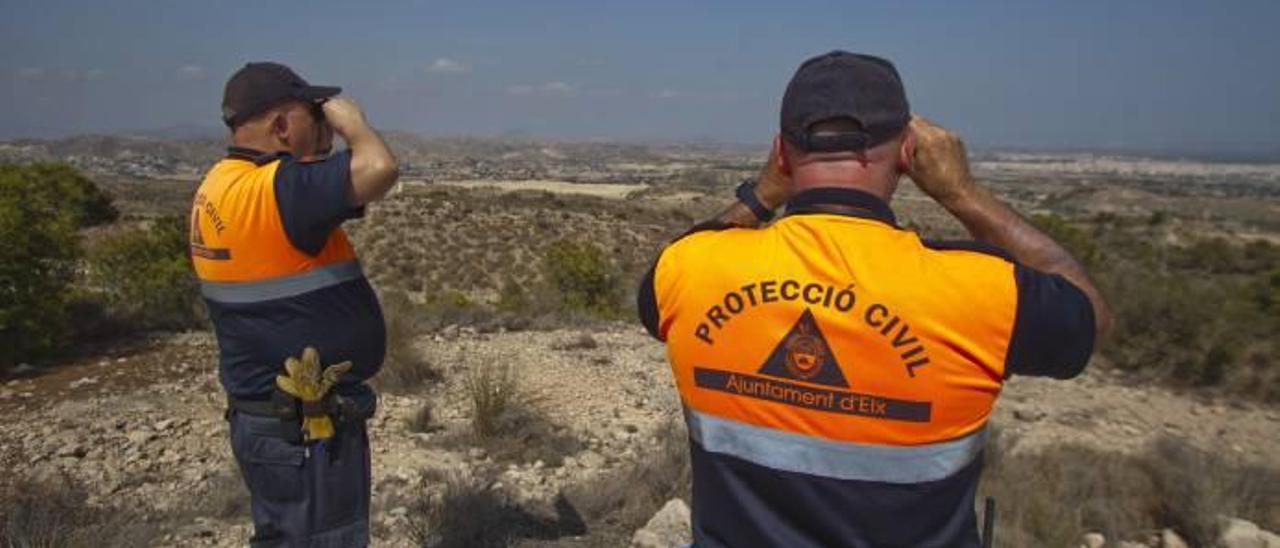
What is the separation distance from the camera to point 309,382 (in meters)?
2.79

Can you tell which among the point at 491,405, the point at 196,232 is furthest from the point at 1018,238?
the point at 491,405

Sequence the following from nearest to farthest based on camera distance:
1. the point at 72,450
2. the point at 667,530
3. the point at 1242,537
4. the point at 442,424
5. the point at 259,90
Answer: the point at 259,90 < the point at 667,530 < the point at 1242,537 < the point at 72,450 < the point at 442,424

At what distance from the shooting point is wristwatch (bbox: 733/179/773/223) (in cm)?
200

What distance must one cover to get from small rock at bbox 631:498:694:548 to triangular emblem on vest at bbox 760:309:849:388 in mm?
2976


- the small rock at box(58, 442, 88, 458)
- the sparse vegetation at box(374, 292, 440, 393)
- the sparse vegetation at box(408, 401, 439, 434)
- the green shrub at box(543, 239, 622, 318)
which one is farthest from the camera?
the green shrub at box(543, 239, 622, 318)

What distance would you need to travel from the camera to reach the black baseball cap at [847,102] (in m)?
1.58

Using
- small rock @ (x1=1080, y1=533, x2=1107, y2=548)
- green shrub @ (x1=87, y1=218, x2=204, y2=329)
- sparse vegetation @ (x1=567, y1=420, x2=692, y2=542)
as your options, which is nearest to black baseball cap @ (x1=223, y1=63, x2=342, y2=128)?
sparse vegetation @ (x1=567, y1=420, x2=692, y2=542)

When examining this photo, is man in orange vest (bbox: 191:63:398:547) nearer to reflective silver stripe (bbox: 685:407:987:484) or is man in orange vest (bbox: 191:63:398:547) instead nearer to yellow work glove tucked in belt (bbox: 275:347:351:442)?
yellow work glove tucked in belt (bbox: 275:347:351:442)

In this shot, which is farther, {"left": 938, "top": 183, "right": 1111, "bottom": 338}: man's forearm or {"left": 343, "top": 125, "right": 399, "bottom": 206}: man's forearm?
{"left": 343, "top": 125, "right": 399, "bottom": 206}: man's forearm

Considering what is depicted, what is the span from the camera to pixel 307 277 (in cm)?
279

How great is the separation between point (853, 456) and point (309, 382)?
1.93 metres

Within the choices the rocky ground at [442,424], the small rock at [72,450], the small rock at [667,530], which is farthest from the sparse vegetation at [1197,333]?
the small rock at [72,450]

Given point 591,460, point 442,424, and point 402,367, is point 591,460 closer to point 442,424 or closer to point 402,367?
point 442,424

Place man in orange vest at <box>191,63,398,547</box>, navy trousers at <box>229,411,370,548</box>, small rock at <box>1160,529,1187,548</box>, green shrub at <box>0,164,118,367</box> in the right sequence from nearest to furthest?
man in orange vest at <box>191,63,398,547</box> < navy trousers at <box>229,411,370,548</box> < small rock at <box>1160,529,1187,548</box> < green shrub at <box>0,164,118,367</box>
